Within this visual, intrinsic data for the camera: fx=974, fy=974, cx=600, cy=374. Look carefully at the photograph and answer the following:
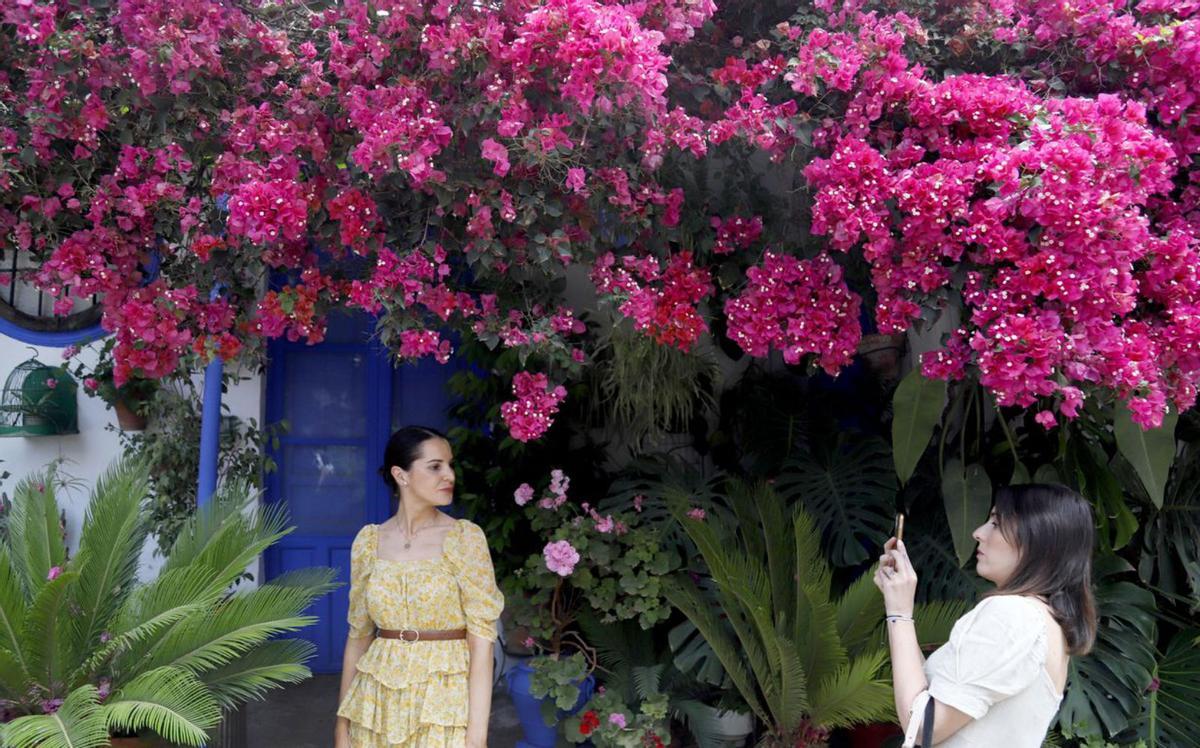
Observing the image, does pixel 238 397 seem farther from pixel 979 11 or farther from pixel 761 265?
pixel 979 11

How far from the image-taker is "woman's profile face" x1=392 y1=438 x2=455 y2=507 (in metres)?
2.97

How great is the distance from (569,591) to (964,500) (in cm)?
167

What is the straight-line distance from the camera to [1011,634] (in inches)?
78.8

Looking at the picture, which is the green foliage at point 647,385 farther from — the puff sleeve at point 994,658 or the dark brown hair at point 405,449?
the puff sleeve at point 994,658

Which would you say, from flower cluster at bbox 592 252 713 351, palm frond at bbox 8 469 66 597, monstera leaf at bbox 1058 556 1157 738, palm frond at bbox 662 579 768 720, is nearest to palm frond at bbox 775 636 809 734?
palm frond at bbox 662 579 768 720

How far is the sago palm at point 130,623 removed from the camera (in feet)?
9.20

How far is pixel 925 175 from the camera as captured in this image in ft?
8.99

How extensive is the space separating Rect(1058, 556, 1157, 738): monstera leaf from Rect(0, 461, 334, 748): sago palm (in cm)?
278

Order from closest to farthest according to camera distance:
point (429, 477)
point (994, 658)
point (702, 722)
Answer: point (994, 658) → point (429, 477) → point (702, 722)

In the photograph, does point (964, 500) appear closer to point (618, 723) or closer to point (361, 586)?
point (618, 723)

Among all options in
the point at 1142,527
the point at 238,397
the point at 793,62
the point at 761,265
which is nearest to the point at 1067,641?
the point at 761,265

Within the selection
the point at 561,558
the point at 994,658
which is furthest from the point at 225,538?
the point at 994,658

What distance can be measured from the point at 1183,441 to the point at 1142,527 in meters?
0.40

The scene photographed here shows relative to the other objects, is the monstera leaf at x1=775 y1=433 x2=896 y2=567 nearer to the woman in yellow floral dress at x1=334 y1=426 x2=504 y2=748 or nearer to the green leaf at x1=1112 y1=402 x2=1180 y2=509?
the green leaf at x1=1112 y1=402 x2=1180 y2=509
